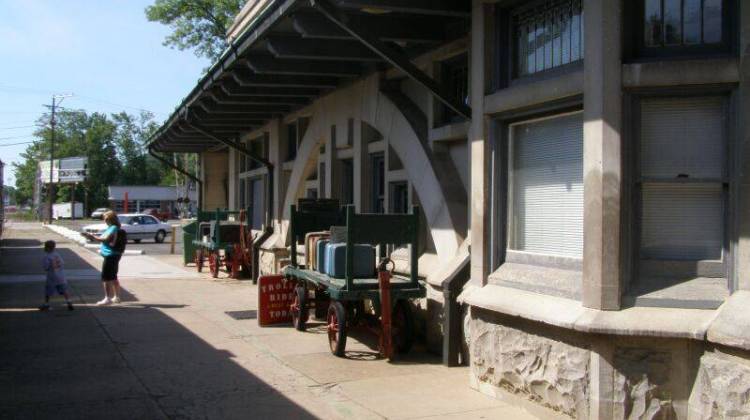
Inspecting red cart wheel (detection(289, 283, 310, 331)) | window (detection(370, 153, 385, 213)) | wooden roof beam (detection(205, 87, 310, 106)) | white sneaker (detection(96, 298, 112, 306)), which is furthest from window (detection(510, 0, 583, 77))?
white sneaker (detection(96, 298, 112, 306))

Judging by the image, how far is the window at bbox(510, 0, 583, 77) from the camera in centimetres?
624

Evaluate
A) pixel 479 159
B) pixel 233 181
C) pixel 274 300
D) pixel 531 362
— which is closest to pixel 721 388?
pixel 531 362

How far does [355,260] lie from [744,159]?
4.83m

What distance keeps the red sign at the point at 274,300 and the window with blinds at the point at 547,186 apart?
5.06 metres

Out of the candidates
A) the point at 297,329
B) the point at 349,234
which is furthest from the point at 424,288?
the point at 297,329

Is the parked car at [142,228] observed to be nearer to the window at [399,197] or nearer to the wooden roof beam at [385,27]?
the window at [399,197]

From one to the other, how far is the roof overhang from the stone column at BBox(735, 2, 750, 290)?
332 cm

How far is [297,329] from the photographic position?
10.7 m

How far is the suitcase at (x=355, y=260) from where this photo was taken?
29.3 feet

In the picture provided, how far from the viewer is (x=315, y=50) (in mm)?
10281

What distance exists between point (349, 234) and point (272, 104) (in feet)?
25.0

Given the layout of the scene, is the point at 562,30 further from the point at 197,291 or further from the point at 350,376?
the point at 197,291

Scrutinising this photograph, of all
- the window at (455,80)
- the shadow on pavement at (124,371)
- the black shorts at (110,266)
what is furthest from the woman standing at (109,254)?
the window at (455,80)

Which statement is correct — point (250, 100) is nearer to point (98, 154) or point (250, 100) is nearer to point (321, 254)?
point (321, 254)
